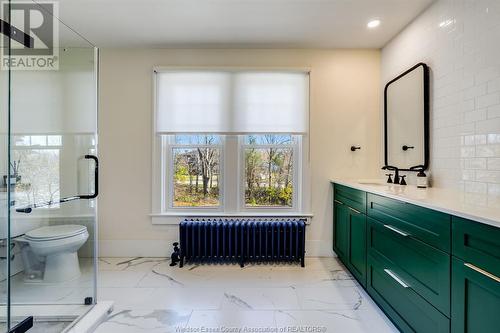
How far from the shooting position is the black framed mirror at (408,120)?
2248 mm

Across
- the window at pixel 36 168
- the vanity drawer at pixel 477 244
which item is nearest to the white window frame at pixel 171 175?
the window at pixel 36 168

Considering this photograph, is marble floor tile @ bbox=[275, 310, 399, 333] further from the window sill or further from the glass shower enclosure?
the glass shower enclosure

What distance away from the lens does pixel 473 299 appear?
1.08 m

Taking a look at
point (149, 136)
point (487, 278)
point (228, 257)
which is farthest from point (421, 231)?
point (149, 136)

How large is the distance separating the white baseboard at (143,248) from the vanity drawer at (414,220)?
3.84ft

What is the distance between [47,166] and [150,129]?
1.03 meters

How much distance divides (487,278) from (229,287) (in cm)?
181

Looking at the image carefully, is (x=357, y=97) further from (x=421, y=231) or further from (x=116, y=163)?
(x=116, y=163)

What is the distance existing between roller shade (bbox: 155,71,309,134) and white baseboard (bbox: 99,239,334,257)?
1.31m

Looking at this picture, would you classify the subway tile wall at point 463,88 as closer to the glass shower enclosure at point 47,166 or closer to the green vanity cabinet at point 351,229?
the green vanity cabinet at point 351,229

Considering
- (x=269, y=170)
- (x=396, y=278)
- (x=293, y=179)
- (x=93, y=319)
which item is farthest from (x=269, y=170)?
(x=93, y=319)

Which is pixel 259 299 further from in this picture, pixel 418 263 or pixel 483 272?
pixel 483 272

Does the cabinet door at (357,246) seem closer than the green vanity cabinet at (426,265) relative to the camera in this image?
No

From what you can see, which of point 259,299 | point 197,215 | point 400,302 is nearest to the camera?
point 400,302
